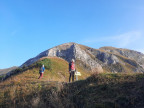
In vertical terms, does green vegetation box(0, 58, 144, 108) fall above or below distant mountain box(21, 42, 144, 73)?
below

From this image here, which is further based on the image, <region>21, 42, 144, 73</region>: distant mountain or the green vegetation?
<region>21, 42, 144, 73</region>: distant mountain

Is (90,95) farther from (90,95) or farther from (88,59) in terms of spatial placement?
(88,59)

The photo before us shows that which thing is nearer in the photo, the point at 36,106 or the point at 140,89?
the point at 140,89

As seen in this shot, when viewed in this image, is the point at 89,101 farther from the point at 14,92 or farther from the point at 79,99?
the point at 14,92

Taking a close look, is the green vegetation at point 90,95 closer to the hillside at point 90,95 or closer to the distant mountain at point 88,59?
the hillside at point 90,95

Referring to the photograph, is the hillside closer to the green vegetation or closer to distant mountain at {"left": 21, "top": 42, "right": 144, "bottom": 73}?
the green vegetation

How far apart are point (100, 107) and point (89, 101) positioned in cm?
68

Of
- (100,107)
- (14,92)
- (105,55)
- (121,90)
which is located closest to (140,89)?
(121,90)

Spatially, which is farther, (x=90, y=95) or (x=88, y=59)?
(x=88, y=59)

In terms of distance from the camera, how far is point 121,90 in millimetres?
6137

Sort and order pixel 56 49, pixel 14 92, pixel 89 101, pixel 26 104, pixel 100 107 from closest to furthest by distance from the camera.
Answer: pixel 100 107 → pixel 89 101 → pixel 26 104 → pixel 14 92 → pixel 56 49

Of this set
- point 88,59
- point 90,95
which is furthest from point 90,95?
point 88,59

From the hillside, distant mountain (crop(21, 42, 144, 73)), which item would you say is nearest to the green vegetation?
the hillside

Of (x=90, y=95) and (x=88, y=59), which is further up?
(x=88, y=59)
